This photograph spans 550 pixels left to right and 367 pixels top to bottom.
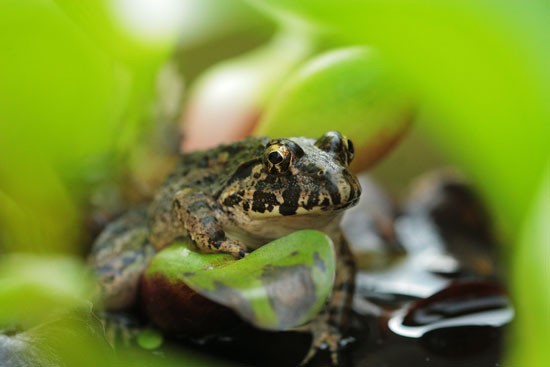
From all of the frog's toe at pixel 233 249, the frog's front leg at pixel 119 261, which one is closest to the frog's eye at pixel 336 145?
the frog's toe at pixel 233 249

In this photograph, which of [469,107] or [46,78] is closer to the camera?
[469,107]

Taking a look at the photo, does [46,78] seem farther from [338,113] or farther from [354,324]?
[354,324]

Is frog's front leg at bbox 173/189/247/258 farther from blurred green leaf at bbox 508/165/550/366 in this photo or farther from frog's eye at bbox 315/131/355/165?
blurred green leaf at bbox 508/165/550/366

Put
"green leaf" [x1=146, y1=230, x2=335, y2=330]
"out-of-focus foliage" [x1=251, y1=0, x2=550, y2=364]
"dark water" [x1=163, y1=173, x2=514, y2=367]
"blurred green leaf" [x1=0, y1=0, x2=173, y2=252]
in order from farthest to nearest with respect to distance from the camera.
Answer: "dark water" [x1=163, y1=173, x2=514, y2=367] < "blurred green leaf" [x1=0, y1=0, x2=173, y2=252] < "green leaf" [x1=146, y1=230, x2=335, y2=330] < "out-of-focus foliage" [x1=251, y1=0, x2=550, y2=364]

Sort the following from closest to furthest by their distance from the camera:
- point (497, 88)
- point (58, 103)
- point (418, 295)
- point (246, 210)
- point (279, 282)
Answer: point (497, 88) → point (279, 282) → point (58, 103) → point (246, 210) → point (418, 295)

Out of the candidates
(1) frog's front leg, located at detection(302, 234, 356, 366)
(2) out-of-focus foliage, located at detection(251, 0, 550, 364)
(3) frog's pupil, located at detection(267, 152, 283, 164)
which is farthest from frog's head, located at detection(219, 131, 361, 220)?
(2) out-of-focus foliage, located at detection(251, 0, 550, 364)

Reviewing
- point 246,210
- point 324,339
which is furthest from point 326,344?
point 246,210

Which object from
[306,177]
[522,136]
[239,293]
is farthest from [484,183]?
[306,177]

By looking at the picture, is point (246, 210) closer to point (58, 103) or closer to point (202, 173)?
point (202, 173)
